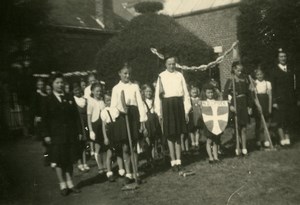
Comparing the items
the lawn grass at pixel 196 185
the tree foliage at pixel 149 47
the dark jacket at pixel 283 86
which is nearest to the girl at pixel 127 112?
the lawn grass at pixel 196 185

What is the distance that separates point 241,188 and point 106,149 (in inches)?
129

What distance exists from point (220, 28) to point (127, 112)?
15660 millimetres

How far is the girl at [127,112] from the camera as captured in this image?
8008 millimetres

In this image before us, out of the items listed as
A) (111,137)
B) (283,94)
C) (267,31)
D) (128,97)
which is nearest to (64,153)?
(111,137)

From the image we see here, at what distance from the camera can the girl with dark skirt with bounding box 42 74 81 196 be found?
7.57 m

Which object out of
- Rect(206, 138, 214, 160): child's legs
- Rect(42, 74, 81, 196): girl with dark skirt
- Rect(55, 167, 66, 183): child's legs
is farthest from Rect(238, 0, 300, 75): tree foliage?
Rect(55, 167, 66, 183): child's legs

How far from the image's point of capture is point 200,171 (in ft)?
27.9

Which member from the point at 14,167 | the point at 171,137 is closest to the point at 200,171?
the point at 171,137

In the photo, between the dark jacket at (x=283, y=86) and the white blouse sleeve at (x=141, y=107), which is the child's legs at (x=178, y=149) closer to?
the white blouse sleeve at (x=141, y=107)

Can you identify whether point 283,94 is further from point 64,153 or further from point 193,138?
point 64,153

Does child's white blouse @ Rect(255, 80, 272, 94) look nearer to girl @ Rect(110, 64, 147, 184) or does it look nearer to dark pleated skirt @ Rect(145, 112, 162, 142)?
dark pleated skirt @ Rect(145, 112, 162, 142)

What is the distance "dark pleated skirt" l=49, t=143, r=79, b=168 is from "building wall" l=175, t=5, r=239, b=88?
50.4 feet

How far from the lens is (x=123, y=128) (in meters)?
8.04

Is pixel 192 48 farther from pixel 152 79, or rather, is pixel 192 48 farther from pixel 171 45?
pixel 152 79
